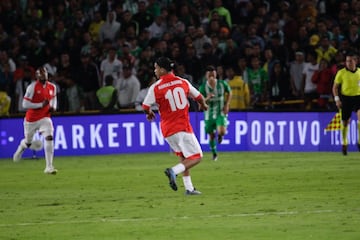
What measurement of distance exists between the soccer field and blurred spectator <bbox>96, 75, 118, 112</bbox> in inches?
173

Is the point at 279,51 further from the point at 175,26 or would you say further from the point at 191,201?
the point at 191,201

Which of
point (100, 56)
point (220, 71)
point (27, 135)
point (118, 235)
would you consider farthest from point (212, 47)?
point (118, 235)

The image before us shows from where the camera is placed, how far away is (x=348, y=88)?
2661cm

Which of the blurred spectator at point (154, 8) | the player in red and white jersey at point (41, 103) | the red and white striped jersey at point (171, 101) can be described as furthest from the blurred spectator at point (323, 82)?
the red and white striped jersey at point (171, 101)

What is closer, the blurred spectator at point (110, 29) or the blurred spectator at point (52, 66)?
the blurred spectator at point (52, 66)

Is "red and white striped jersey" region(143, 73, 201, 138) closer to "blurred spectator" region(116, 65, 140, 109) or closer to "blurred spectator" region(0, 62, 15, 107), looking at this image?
"blurred spectator" region(116, 65, 140, 109)

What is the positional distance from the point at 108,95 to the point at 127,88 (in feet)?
1.84

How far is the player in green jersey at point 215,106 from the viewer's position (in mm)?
26891

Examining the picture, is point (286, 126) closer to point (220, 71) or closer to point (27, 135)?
point (220, 71)

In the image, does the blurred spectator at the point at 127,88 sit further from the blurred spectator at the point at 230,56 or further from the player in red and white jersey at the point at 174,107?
the player in red and white jersey at the point at 174,107

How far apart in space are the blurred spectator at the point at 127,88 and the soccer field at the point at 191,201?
4477 mm

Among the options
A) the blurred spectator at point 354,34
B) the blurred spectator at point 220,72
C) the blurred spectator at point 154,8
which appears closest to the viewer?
the blurred spectator at point 220,72

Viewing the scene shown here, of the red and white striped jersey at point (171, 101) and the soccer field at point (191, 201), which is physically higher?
the red and white striped jersey at point (171, 101)

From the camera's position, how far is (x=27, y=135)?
990 inches
